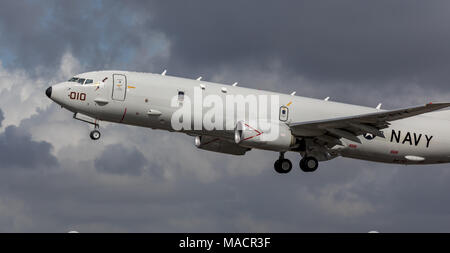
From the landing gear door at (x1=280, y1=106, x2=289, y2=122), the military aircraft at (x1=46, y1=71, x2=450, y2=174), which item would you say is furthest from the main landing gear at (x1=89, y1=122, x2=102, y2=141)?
the landing gear door at (x1=280, y1=106, x2=289, y2=122)

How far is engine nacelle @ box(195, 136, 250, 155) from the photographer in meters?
52.8

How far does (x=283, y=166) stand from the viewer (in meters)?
50.9

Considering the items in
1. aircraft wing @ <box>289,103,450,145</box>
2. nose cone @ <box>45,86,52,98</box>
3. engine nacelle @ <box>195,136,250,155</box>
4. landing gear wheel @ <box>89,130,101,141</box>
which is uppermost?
nose cone @ <box>45,86,52,98</box>

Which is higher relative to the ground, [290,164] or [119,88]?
[119,88]

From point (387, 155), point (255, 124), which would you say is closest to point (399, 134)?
point (387, 155)

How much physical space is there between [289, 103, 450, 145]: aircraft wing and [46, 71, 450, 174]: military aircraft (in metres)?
0.06

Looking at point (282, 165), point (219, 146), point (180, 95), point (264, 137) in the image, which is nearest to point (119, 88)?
point (180, 95)

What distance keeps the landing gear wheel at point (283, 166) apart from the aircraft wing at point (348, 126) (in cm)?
324

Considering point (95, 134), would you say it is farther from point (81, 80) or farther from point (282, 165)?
point (282, 165)

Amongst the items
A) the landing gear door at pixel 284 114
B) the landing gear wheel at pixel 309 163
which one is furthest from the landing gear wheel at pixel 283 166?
the landing gear door at pixel 284 114

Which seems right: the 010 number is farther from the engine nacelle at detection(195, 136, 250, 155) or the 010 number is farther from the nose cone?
the engine nacelle at detection(195, 136, 250, 155)

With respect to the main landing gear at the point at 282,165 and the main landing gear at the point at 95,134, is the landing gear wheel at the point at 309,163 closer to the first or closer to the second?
the main landing gear at the point at 282,165

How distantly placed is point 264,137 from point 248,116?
1904mm

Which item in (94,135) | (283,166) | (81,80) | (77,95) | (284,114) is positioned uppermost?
(81,80)
